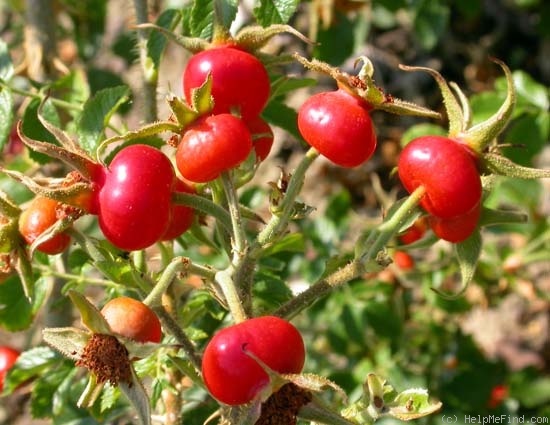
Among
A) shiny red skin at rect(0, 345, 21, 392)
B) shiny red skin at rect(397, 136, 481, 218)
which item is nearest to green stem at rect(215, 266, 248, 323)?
shiny red skin at rect(397, 136, 481, 218)

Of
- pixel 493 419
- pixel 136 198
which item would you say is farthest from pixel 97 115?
pixel 493 419

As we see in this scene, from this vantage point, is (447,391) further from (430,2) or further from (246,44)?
(246,44)

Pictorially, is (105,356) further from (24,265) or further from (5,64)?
(5,64)

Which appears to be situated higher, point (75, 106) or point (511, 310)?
point (75, 106)

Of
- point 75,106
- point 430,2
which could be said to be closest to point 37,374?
point 75,106

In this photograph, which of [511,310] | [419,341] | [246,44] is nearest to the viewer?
[246,44]

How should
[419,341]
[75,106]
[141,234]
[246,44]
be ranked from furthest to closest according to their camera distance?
[419,341], [75,106], [246,44], [141,234]

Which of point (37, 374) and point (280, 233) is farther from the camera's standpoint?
point (37, 374)

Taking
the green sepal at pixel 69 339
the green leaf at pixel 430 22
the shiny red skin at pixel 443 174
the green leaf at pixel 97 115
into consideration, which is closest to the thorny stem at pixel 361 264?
the shiny red skin at pixel 443 174

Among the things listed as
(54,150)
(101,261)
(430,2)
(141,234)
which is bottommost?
(430,2)
